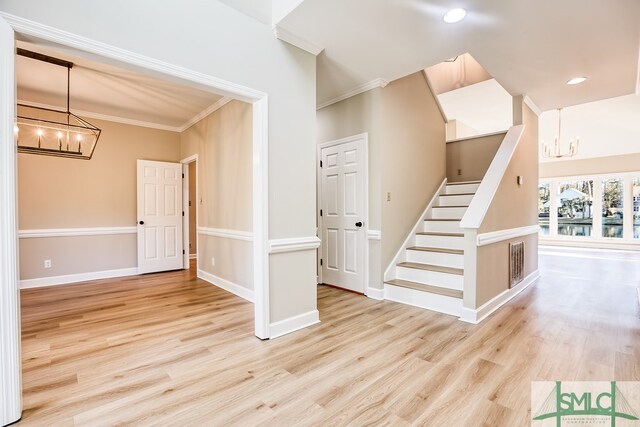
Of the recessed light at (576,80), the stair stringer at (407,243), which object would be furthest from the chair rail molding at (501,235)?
the recessed light at (576,80)

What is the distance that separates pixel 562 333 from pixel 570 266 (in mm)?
4118

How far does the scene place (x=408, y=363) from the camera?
2.25m

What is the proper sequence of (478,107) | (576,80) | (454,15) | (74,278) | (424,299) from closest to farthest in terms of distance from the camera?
(454,15) < (424,299) < (576,80) < (74,278) < (478,107)

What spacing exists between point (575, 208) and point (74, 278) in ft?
42.6

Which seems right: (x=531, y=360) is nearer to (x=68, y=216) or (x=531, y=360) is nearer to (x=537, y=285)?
(x=537, y=285)

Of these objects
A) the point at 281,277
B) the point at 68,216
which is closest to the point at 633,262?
the point at 281,277

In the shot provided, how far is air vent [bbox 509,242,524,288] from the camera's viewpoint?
385cm

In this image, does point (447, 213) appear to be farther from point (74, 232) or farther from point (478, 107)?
point (74, 232)

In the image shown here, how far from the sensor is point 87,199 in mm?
4961

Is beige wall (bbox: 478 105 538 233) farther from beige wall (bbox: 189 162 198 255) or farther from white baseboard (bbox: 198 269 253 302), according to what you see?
beige wall (bbox: 189 162 198 255)

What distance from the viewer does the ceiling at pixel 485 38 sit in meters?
2.40

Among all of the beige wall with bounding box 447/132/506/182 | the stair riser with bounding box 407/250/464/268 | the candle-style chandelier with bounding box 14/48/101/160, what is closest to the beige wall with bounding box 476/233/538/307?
the stair riser with bounding box 407/250/464/268

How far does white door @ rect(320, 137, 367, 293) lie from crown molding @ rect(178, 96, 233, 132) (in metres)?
1.57

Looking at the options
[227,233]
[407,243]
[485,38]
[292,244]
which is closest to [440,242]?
[407,243]
